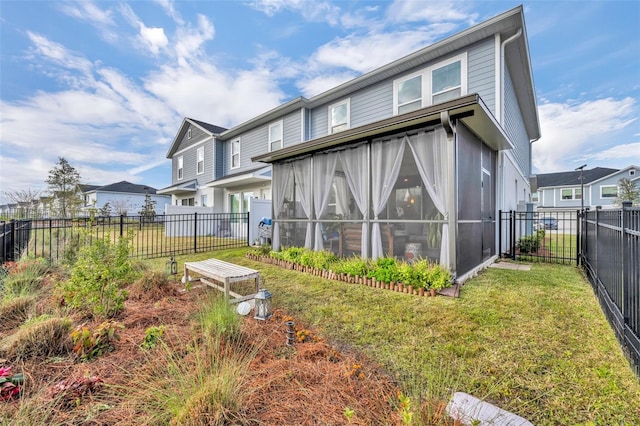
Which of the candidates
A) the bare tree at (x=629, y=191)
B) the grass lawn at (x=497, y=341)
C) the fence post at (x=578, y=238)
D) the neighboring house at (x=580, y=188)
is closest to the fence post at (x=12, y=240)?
the grass lawn at (x=497, y=341)

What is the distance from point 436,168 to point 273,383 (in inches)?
178

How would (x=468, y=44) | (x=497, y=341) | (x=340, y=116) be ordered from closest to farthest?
1. (x=497, y=341)
2. (x=468, y=44)
3. (x=340, y=116)

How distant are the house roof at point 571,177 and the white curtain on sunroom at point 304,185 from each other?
3719 cm

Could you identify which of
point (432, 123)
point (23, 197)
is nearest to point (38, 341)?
point (432, 123)

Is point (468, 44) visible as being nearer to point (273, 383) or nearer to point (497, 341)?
point (497, 341)

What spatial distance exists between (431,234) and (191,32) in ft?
33.8

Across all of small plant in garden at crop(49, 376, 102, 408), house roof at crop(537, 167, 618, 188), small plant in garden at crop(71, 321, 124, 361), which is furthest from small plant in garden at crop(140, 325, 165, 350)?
house roof at crop(537, 167, 618, 188)

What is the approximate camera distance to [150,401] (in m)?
1.82

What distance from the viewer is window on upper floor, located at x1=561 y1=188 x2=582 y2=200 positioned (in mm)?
30837

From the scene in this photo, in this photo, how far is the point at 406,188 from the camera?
5.70 meters

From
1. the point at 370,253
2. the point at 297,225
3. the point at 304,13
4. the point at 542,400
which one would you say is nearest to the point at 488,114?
the point at 370,253

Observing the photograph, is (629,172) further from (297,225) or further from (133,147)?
(133,147)

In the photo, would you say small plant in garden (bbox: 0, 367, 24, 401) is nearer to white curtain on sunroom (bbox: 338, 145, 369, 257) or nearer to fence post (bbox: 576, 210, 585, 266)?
white curtain on sunroom (bbox: 338, 145, 369, 257)

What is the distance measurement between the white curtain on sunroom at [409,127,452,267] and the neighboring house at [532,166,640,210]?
29.3m
